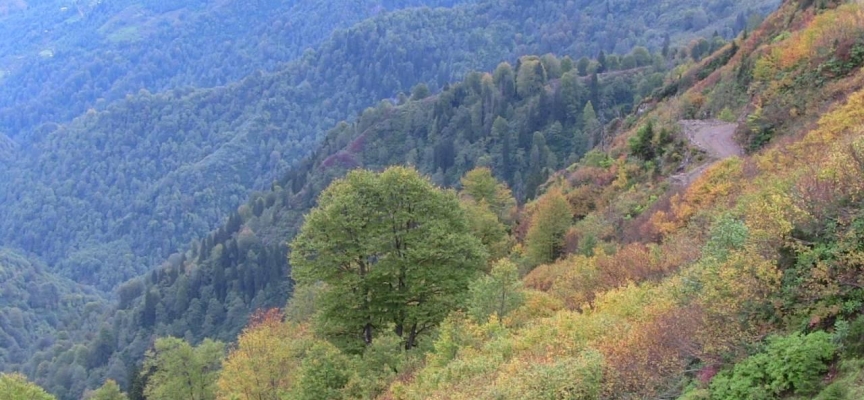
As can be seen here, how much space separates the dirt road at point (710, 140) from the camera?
42.1m

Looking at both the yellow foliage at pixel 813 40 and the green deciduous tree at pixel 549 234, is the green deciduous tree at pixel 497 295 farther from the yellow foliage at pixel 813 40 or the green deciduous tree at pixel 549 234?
the yellow foliage at pixel 813 40

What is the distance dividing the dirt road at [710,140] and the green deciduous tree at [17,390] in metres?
41.2

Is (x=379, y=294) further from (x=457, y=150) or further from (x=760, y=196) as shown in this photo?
(x=457, y=150)

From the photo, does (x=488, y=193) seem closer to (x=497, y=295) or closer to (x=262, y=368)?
(x=262, y=368)

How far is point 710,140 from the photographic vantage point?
46.9 meters

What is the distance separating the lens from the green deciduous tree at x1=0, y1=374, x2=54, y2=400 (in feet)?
138

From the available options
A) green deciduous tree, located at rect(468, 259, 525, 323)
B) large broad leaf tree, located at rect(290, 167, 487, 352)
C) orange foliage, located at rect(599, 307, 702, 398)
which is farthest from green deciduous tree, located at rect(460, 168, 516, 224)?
orange foliage, located at rect(599, 307, 702, 398)

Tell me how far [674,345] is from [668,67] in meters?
168

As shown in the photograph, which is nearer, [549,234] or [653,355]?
[653,355]

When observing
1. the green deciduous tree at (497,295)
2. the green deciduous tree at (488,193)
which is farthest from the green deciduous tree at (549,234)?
the green deciduous tree at (488,193)

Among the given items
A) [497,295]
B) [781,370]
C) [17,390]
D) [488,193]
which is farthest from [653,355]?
[488,193]

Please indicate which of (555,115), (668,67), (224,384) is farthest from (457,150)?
(224,384)

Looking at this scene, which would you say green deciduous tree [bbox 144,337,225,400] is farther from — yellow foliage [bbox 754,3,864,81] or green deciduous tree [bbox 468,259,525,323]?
yellow foliage [bbox 754,3,864,81]

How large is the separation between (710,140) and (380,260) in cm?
2693
